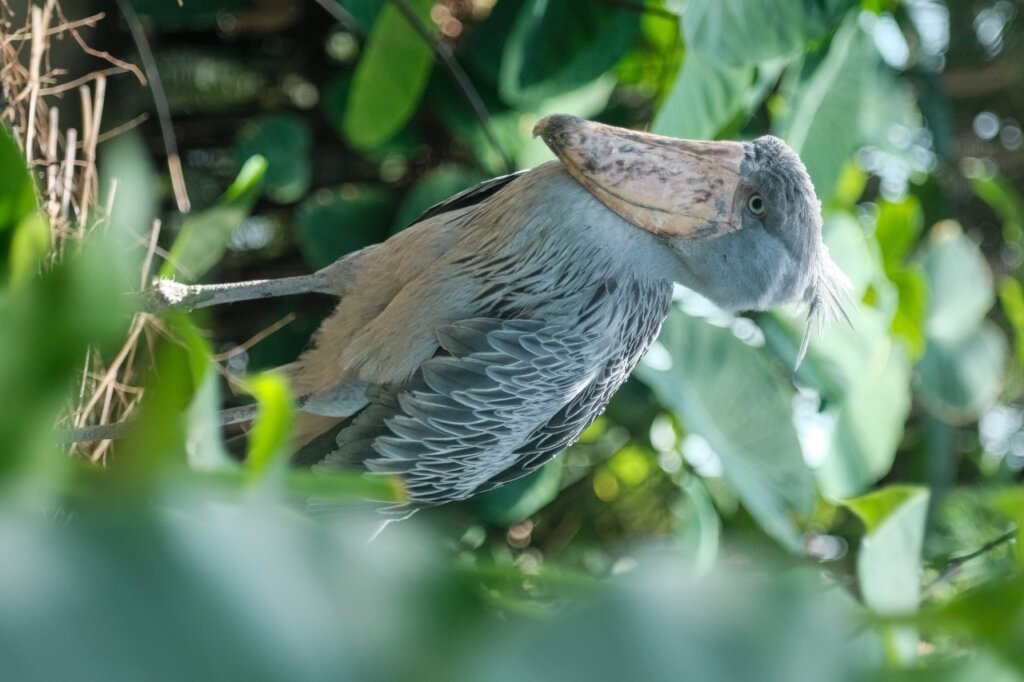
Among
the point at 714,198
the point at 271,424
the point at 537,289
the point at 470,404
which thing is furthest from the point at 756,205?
the point at 271,424

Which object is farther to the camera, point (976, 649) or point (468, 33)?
point (468, 33)

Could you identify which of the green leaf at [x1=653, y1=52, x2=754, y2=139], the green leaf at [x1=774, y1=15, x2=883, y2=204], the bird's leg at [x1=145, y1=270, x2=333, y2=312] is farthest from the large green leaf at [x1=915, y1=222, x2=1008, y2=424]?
the bird's leg at [x1=145, y1=270, x2=333, y2=312]

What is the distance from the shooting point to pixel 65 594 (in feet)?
0.53

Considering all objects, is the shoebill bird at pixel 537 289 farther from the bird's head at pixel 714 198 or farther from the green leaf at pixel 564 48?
the green leaf at pixel 564 48

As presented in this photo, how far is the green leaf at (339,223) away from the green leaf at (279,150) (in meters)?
0.05

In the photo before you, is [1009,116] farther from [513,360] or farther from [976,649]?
[976,649]

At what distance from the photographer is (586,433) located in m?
1.51

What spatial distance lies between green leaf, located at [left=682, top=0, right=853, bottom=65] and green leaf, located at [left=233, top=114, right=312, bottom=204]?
0.60m

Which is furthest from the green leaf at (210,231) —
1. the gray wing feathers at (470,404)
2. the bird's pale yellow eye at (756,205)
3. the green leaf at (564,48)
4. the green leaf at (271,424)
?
the green leaf at (271,424)

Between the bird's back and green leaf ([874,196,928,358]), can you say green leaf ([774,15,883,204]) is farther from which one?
the bird's back

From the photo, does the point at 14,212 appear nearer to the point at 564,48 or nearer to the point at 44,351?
the point at 44,351

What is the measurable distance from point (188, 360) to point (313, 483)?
70mm

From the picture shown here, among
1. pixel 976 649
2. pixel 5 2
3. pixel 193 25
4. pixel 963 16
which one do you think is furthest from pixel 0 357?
pixel 963 16

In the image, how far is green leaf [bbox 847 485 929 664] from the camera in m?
1.08
